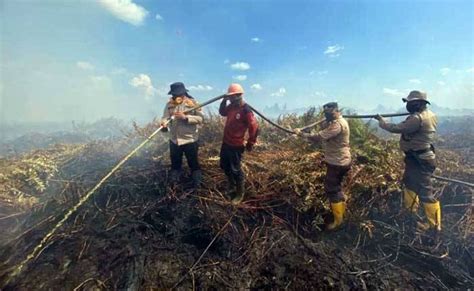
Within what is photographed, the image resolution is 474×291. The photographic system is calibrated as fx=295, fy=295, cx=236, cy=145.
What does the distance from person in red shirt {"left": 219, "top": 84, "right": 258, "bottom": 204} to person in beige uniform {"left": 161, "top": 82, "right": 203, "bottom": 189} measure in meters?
0.54

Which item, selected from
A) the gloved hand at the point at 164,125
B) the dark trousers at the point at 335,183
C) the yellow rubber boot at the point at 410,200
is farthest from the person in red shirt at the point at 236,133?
the yellow rubber boot at the point at 410,200

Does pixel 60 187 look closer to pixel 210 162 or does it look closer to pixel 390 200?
pixel 210 162

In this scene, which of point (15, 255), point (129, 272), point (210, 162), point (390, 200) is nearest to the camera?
point (129, 272)

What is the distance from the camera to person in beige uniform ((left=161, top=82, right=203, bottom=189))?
17.4 ft

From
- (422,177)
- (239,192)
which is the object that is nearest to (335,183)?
(422,177)

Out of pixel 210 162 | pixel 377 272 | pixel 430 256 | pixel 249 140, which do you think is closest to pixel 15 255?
pixel 210 162

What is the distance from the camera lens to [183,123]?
5.31 m

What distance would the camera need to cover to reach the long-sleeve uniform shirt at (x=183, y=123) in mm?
5297

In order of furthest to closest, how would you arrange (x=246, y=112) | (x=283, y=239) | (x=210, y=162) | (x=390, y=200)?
(x=210, y=162) → (x=390, y=200) → (x=246, y=112) → (x=283, y=239)

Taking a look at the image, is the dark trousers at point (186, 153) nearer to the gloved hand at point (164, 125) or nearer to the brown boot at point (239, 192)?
the gloved hand at point (164, 125)

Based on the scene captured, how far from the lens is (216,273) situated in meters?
4.01

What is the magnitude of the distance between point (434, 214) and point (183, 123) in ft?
15.1

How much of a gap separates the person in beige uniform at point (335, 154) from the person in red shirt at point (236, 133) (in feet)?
3.50

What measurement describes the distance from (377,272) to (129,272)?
3.50m
